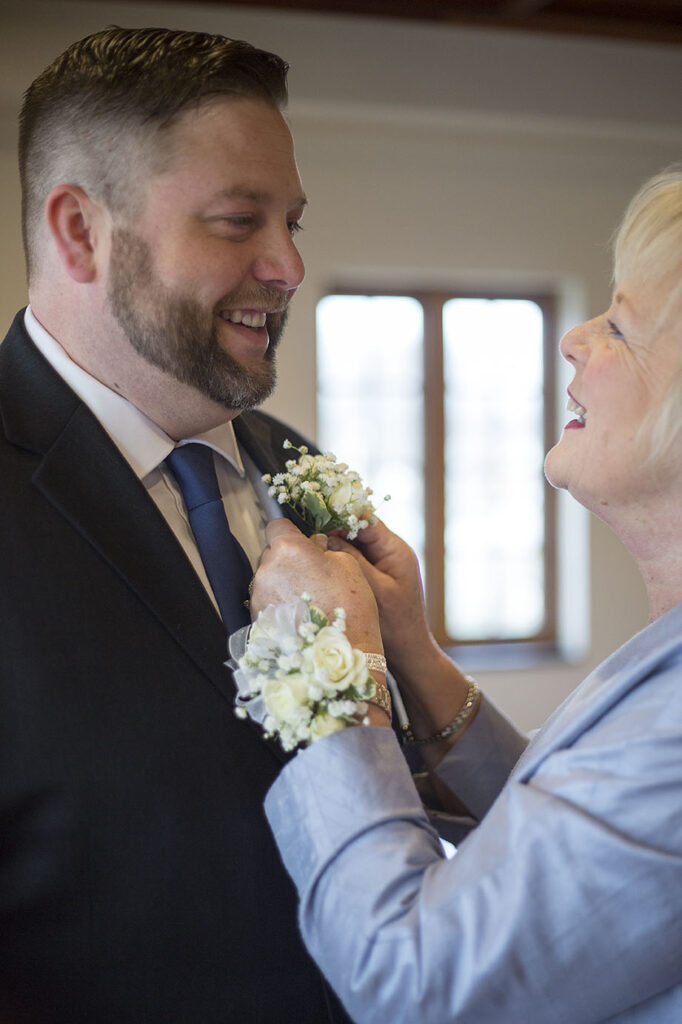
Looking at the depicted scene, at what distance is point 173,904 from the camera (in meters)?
1.42

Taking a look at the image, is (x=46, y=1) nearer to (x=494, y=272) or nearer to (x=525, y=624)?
(x=494, y=272)

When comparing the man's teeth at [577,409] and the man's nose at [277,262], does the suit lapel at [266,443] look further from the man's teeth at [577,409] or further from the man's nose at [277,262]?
the man's teeth at [577,409]

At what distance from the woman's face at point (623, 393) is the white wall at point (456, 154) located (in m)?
4.48

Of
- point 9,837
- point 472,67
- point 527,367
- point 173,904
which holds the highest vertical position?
point 472,67

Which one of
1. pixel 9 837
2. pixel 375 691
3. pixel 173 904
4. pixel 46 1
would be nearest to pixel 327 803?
pixel 375 691

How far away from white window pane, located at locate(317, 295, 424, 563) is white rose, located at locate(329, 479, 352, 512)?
5.24 meters

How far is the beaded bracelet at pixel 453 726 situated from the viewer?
197cm

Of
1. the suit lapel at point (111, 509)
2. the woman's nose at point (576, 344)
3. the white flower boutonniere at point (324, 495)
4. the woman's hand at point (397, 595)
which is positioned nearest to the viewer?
the suit lapel at point (111, 509)

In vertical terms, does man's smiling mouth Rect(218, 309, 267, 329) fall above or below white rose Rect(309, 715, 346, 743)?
above

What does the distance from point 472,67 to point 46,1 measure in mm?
2477

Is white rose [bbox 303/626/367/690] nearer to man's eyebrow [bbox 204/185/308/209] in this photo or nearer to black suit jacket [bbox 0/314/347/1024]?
black suit jacket [bbox 0/314/347/1024]

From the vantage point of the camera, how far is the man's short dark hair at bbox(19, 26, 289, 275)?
1608mm

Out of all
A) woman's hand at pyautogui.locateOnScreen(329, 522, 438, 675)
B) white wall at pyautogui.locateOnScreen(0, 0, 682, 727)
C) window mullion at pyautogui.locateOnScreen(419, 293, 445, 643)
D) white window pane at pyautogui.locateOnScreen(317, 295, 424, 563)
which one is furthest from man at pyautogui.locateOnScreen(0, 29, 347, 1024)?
window mullion at pyautogui.locateOnScreen(419, 293, 445, 643)

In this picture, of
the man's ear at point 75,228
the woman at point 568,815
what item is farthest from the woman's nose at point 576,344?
the man's ear at point 75,228
